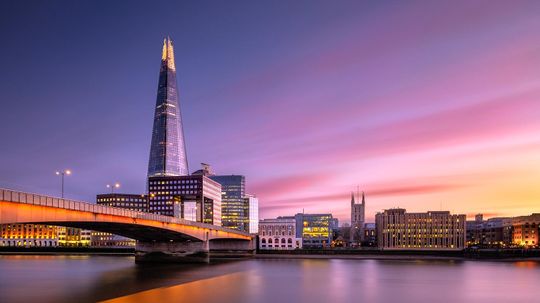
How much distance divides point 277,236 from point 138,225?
4741 inches

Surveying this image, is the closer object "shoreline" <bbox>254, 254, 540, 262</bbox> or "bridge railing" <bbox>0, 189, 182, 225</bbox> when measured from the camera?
"bridge railing" <bbox>0, 189, 182, 225</bbox>

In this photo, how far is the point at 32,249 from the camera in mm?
183625

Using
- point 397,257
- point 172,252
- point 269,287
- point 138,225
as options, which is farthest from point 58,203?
point 397,257

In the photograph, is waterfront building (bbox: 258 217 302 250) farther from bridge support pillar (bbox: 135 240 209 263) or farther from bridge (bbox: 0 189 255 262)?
bridge support pillar (bbox: 135 240 209 263)

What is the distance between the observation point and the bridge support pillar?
10294 cm

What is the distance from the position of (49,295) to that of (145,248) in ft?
171

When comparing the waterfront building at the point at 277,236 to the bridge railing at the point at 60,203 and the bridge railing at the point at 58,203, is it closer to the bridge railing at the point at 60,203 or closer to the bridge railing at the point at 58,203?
the bridge railing at the point at 60,203

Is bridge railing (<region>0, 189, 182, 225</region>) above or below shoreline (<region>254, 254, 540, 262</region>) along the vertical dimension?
above

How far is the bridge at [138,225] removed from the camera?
42531 millimetres

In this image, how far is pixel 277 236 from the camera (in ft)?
615

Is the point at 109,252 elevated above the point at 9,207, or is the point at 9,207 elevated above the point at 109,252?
the point at 9,207

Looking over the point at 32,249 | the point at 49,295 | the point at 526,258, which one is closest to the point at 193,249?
the point at 49,295

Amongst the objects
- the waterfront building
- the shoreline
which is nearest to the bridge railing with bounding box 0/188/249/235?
the shoreline

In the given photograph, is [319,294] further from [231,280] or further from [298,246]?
[298,246]
